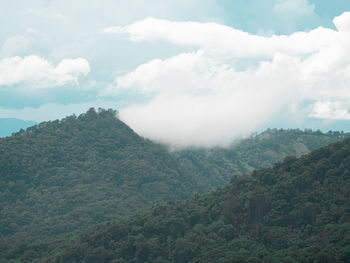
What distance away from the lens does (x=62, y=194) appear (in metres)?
87.1

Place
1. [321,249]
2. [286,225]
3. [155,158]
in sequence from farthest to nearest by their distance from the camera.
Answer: [155,158] < [286,225] < [321,249]

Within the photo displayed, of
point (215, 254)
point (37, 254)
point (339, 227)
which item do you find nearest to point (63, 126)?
point (37, 254)

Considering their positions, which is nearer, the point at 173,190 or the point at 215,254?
the point at 215,254

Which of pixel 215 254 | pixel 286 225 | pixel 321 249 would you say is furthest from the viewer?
pixel 286 225

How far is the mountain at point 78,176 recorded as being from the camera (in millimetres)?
77062

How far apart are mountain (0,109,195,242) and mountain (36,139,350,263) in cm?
1975

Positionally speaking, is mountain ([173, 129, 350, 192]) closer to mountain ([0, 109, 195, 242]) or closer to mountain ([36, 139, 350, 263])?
mountain ([0, 109, 195, 242])

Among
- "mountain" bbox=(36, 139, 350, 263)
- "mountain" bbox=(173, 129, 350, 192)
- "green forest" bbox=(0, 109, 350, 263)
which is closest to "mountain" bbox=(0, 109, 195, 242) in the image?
"green forest" bbox=(0, 109, 350, 263)

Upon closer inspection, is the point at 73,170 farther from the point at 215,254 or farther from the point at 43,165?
the point at 215,254

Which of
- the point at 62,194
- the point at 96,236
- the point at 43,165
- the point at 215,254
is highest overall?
the point at 43,165

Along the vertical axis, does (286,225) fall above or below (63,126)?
below

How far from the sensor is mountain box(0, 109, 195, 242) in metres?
77.1

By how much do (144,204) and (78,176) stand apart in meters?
16.5

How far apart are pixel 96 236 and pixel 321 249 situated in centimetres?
2740
